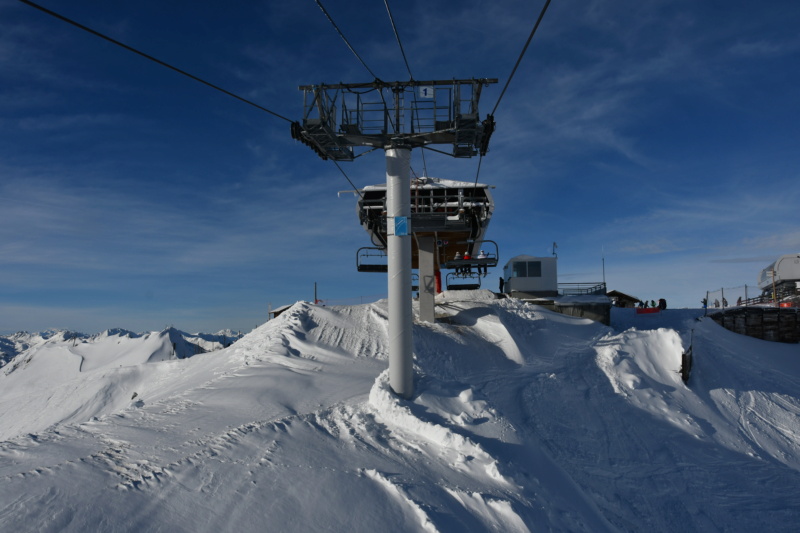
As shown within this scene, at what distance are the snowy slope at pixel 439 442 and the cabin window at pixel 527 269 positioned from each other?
7.86 metres

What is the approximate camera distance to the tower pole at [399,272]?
30.3 feet

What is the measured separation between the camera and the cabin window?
26406 millimetres

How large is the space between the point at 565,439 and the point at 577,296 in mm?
15250

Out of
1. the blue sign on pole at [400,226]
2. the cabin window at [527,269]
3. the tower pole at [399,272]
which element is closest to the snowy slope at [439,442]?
the tower pole at [399,272]

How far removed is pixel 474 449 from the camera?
289 inches

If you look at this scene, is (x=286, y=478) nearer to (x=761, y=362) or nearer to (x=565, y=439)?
(x=565, y=439)

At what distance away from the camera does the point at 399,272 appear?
9508 mm

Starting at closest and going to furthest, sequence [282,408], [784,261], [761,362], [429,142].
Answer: [282,408]
[429,142]
[761,362]
[784,261]

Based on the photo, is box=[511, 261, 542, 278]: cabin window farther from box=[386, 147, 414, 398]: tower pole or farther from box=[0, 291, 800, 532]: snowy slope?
box=[386, 147, 414, 398]: tower pole

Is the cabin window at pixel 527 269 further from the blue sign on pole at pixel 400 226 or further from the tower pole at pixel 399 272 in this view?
the blue sign on pole at pixel 400 226

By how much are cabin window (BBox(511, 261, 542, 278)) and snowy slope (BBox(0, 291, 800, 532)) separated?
25.8ft

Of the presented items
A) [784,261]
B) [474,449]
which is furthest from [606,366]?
[784,261]

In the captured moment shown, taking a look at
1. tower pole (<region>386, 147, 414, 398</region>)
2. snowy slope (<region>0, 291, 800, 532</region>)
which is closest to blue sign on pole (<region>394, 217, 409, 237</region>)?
tower pole (<region>386, 147, 414, 398</region>)

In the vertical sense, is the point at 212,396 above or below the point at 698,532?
above
